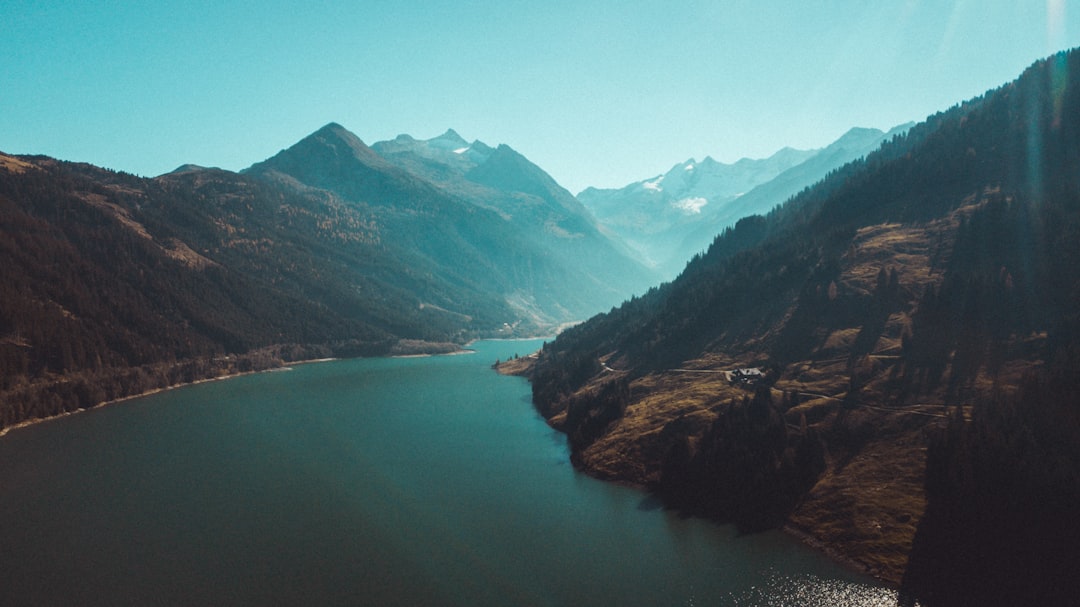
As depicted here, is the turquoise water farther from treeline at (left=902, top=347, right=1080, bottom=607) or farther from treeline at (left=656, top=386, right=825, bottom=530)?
treeline at (left=902, top=347, right=1080, bottom=607)

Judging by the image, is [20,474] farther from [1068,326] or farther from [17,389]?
[1068,326]

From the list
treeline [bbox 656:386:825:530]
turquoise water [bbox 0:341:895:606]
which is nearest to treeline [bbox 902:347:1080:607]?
turquoise water [bbox 0:341:895:606]

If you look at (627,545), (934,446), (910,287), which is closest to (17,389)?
(627,545)

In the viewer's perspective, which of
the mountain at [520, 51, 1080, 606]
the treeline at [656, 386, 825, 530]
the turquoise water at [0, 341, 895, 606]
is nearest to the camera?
the turquoise water at [0, 341, 895, 606]

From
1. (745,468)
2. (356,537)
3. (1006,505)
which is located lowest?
(1006,505)

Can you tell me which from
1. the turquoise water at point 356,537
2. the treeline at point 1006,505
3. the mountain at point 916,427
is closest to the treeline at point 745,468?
the mountain at point 916,427

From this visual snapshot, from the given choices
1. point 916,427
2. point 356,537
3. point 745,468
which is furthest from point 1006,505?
point 356,537

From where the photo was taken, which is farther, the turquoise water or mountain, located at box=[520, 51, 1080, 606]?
mountain, located at box=[520, 51, 1080, 606]

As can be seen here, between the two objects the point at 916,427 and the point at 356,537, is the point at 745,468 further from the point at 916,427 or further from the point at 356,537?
the point at 356,537
